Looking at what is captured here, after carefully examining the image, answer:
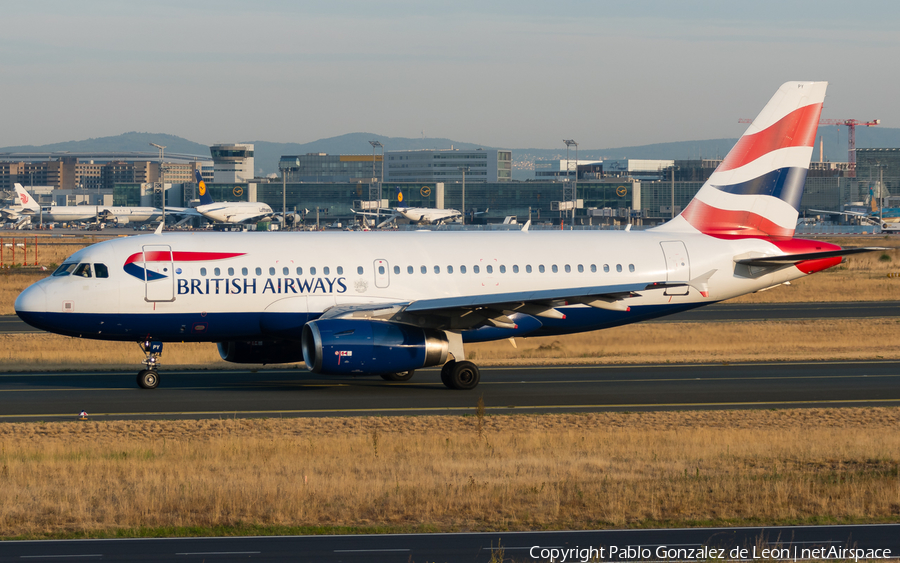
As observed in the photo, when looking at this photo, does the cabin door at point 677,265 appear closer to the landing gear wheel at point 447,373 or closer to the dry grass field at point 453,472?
the landing gear wheel at point 447,373

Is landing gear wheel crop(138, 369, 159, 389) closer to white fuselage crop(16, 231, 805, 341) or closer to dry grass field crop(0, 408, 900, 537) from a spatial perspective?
white fuselage crop(16, 231, 805, 341)

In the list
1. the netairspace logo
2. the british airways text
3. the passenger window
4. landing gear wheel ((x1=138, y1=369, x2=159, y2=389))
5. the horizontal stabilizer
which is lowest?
landing gear wheel ((x1=138, y1=369, x2=159, y2=389))

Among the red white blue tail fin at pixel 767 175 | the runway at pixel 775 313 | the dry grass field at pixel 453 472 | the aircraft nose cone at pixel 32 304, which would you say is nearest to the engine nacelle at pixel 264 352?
the aircraft nose cone at pixel 32 304

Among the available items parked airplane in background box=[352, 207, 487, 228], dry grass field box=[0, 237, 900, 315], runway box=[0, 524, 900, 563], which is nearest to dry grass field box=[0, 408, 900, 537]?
runway box=[0, 524, 900, 563]

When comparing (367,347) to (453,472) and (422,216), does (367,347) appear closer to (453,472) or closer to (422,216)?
(453,472)

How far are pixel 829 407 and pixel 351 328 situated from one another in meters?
13.0

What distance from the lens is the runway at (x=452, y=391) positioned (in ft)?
86.5

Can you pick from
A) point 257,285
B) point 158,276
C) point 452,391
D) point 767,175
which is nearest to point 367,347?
point 452,391

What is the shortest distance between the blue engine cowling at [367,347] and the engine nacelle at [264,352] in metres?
3.16

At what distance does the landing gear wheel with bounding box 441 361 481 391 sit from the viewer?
29625 mm

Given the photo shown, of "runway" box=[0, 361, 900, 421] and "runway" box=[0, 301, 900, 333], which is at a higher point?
"runway" box=[0, 301, 900, 333]

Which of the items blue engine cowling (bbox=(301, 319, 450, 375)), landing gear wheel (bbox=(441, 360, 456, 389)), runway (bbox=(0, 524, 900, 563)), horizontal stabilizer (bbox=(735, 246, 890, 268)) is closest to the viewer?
runway (bbox=(0, 524, 900, 563))

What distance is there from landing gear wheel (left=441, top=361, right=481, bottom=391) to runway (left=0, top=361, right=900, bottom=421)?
1.16 ft

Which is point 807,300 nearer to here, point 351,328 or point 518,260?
point 518,260
